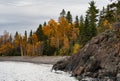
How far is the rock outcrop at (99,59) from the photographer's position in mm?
44906

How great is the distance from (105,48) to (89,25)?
38.2m

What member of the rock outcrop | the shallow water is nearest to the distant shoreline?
the rock outcrop

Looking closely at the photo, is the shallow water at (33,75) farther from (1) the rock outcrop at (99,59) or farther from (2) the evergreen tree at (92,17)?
(2) the evergreen tree at (92,17)

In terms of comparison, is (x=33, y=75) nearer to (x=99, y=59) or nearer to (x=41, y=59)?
(x=99, y=59)

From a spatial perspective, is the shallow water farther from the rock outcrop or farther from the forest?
the forest

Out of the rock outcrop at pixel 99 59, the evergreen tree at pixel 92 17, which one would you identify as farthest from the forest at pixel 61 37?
the rock outcrop at pixel 99 59

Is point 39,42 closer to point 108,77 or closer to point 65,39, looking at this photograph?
point 65,39

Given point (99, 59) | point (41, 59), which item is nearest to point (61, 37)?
point (41, 59)

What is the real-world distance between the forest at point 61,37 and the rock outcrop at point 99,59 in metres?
28.7

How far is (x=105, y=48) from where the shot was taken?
51.7 m

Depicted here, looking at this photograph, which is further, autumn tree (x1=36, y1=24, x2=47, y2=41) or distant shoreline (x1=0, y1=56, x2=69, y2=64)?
autumn tree (x1=36, y1=24, x2=47, y2=41)

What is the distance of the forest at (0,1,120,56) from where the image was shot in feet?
295

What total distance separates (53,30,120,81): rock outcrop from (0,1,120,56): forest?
94.0 feet

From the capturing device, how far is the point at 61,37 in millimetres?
114438
